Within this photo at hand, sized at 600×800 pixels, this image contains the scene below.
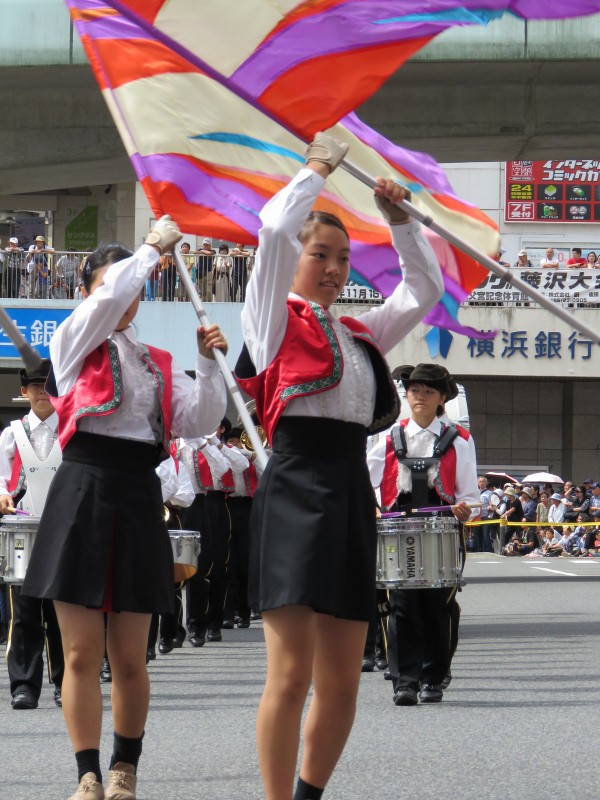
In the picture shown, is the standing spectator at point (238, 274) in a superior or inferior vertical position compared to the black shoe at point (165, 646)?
superior

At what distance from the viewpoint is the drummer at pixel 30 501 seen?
8758 mm

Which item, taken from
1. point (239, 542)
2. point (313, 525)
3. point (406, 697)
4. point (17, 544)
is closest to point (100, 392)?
point (313, 525)

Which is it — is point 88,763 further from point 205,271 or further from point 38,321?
point 205,271

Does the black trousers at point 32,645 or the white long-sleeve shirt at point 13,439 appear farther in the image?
the white long-sleeve shirt at point 13,439

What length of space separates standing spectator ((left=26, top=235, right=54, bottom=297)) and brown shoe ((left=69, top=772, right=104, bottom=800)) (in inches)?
897

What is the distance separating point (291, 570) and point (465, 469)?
4.69 m

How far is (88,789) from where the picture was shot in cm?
537

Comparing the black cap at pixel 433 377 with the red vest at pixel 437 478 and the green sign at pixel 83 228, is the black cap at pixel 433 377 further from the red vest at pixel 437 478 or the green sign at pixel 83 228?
the green sign at pixel 83 228

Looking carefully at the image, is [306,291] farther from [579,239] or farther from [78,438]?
[579,239]

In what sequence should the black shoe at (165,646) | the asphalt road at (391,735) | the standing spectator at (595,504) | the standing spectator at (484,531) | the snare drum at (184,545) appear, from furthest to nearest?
the standing spectator at (484,531), the standing spectator at (595,504), the black shoe at (165,646), the snare drum at (184,545), the asphalt road at (391,735)

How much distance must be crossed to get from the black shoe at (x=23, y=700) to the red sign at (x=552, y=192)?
35070 mm

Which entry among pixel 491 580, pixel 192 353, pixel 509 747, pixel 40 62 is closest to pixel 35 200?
pixel 192 353

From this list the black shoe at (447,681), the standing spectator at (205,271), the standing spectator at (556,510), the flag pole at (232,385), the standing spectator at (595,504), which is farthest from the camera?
the standing spectator at (556,510)

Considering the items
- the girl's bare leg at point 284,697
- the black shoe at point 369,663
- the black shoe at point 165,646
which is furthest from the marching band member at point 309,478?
the black shoe at point 165,646
